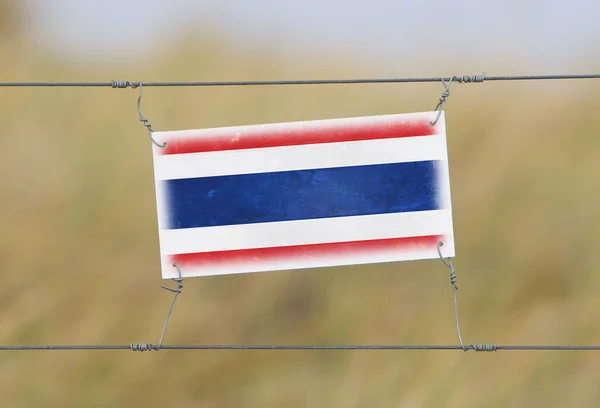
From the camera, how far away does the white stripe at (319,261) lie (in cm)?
151

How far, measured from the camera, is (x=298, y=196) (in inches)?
60.1

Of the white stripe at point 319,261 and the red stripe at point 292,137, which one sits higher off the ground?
the red stripe at point 292,137

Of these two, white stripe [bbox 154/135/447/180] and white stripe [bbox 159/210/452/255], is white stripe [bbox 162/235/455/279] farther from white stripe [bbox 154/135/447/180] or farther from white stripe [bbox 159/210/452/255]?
white stripe [bbox 154/135/447/180]

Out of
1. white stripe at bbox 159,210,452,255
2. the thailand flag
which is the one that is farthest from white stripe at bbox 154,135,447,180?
Answer: white stripe at bbox 159,210,452,255

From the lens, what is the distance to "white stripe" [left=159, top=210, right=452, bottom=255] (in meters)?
1.52

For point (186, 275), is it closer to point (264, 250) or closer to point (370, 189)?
point (264, 250)

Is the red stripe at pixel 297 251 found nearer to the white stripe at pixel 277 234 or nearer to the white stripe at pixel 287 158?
the white stripe at pixel 277 234

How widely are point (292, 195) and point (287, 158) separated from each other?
9 cm

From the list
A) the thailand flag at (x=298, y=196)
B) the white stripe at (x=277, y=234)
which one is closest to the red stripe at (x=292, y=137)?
the thailand flag at (x=298, y=196)

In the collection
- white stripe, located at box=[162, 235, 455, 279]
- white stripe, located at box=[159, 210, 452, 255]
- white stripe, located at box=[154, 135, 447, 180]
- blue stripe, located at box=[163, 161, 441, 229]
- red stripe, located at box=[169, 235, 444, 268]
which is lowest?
white stripe, located at box=[162, 235, 455, 279]

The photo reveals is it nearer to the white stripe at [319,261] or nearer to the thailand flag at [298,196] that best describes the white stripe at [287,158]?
the thailand flag at [298,196]

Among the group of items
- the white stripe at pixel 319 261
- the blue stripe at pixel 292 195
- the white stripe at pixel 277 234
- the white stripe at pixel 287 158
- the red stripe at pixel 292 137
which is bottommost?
the white stripe at pixel 319 261

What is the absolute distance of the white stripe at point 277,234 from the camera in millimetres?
1519

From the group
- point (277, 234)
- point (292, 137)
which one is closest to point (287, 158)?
point (292, 137)
